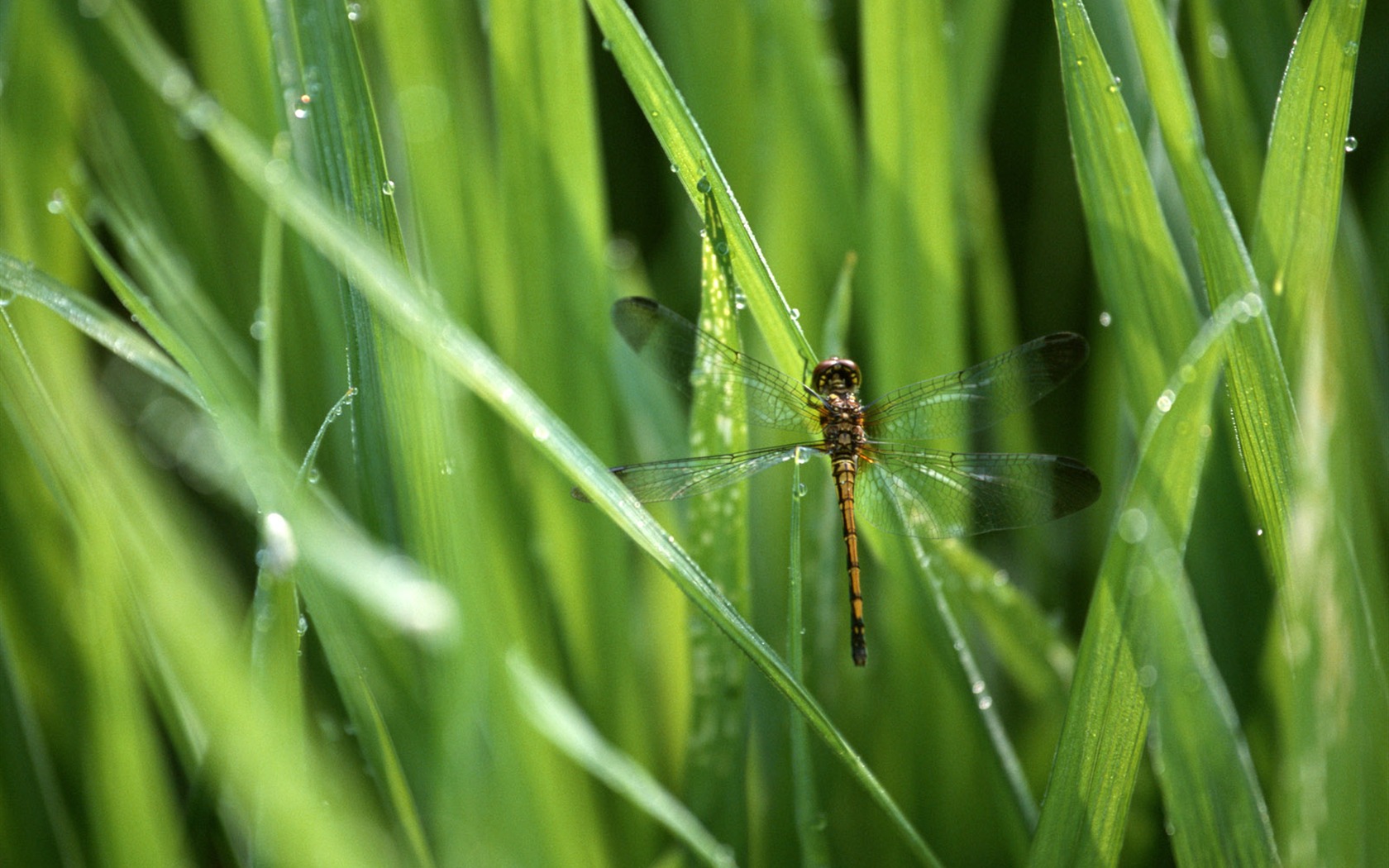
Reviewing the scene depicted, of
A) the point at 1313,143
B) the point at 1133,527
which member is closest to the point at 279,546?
the point at 1133,527

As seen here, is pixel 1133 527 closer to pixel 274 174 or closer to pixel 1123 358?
pixel 1123 358

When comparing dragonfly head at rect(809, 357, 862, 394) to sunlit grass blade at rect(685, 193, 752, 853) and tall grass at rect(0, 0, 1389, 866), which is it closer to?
tall grass at rect(0, 0, 1389, 866)

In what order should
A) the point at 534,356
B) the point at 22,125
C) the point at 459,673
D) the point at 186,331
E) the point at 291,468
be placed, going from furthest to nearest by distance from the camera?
1. the point at 22,125
2. the point at 534,356
3. the point at 186,331
4. the point at 291,468
5. the point at 459,673

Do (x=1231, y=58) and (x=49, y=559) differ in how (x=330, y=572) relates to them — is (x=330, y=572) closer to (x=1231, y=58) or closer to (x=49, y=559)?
(x=49, y=559)

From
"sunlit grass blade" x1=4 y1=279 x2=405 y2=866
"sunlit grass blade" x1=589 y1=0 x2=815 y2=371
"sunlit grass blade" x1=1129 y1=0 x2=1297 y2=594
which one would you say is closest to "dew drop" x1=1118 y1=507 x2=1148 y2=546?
"sunlit grass blade" x1=1129 y1=0 x2=1297 y2=594

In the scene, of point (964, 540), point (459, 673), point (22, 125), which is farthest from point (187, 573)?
point (964, 540)
